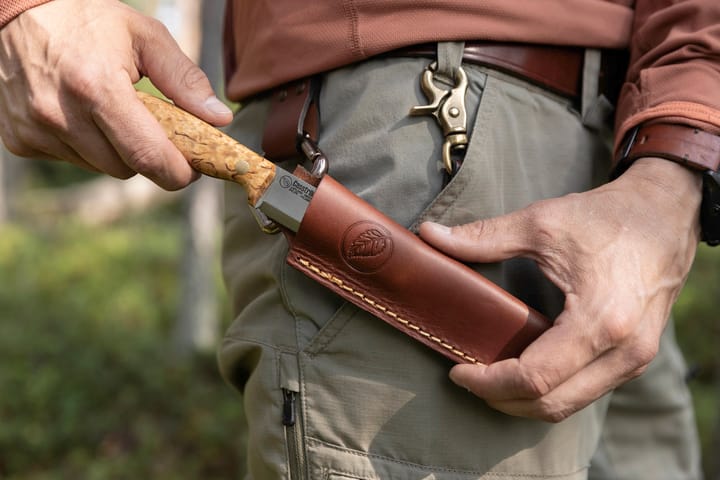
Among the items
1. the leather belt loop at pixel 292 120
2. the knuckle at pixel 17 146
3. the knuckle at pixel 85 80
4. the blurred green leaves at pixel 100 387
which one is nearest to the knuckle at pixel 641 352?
the leather belt loop at pixel 292 120

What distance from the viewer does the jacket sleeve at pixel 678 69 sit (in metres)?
1.31

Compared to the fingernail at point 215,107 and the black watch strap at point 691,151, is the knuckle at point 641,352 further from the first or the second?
the fingernail at point 215,107

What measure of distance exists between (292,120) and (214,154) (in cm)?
17

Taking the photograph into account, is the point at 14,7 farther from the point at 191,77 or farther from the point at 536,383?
the point at 536,383

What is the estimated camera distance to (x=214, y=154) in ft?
4.55

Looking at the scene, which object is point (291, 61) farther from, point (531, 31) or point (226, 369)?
point (226, 369)

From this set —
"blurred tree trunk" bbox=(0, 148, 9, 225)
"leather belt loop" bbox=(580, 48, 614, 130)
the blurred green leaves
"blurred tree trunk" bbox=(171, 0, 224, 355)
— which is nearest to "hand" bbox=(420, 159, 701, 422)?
"leather belt loop" bbox=(580, 48, 614, 130)

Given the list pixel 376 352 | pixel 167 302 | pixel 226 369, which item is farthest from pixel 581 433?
pixel 167 302

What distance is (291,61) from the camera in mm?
1431

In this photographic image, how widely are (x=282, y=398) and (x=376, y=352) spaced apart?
21 cm

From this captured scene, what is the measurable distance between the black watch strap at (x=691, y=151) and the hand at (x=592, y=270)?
0.02 metres

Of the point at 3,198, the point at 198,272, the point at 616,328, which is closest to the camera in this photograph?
the point at 616,328

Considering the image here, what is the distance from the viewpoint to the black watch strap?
1.29m

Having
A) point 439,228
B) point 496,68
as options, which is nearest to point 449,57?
point 496,68
